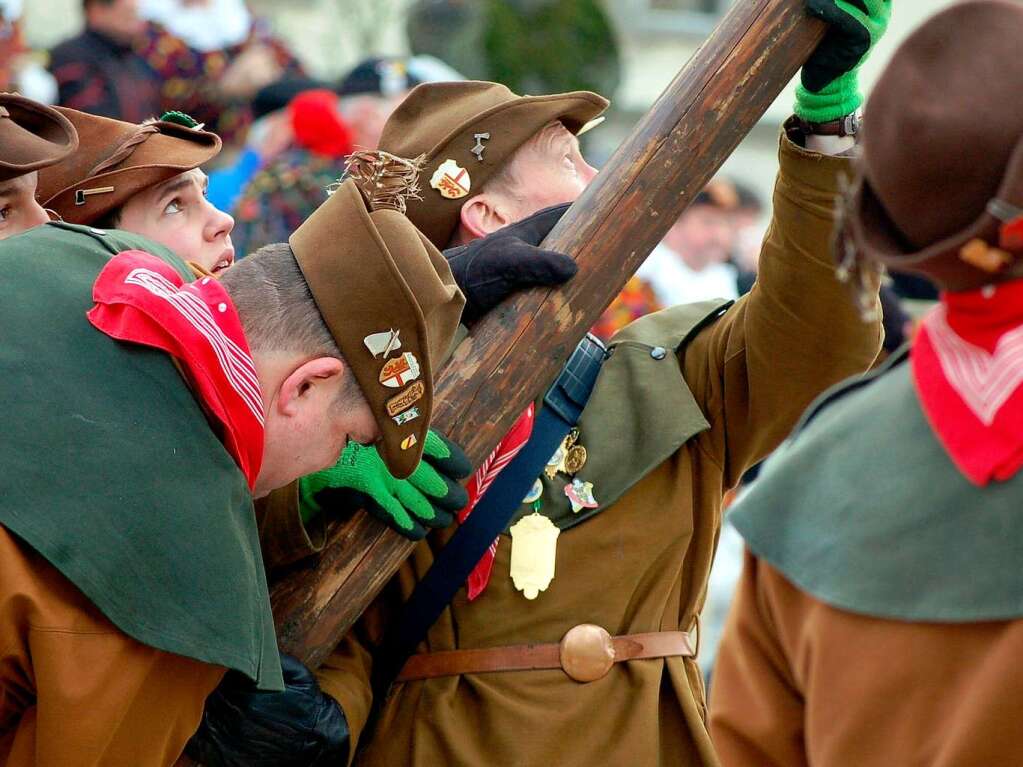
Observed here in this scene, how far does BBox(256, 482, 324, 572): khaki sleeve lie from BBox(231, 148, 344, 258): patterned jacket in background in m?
2.87

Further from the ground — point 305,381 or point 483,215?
point 305,381

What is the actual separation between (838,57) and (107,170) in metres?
1.50

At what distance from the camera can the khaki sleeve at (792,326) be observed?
9.52 ft

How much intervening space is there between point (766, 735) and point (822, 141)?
124 cm

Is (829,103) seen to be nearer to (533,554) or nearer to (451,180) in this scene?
(451,180)

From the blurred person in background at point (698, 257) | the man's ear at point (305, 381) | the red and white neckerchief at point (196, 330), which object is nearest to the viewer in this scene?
the red and white neckerchief at point (196, 330)

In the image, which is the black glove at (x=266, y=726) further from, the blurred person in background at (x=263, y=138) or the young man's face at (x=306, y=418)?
the blurred person in background at (x=263, y=138)

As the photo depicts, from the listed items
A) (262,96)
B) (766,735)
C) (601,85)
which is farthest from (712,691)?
(601,85)

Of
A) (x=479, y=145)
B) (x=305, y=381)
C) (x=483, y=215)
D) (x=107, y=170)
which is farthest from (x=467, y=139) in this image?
(x=305, y=381)

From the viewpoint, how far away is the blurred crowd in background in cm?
589

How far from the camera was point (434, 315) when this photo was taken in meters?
2.78

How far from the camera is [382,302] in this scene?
265 cm

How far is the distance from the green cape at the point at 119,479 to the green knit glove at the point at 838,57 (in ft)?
4.13

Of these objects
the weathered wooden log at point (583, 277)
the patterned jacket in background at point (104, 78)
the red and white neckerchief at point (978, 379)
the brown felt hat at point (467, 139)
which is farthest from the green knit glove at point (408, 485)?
the patterned jacket in background at point (104, 78)
